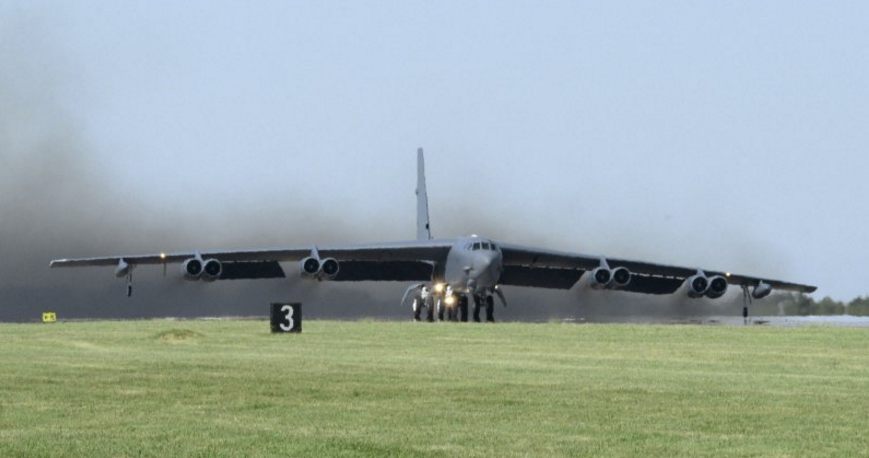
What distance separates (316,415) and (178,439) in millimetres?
2982

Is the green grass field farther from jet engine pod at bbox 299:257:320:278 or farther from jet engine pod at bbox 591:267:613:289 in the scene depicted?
jet engine pod at bbox 591:267:613:289

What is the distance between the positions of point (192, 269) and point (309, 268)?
7.06m

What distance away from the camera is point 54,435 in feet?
47.3

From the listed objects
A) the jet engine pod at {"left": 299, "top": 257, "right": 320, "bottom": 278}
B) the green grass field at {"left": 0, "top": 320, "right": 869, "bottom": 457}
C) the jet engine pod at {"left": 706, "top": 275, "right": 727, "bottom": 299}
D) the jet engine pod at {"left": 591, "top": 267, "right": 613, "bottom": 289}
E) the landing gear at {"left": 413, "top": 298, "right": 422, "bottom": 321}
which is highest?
the jet engine pod at {"left": 299, "top": 257, "right": 320, "bottom": 278}

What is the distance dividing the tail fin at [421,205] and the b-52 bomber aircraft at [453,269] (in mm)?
6539

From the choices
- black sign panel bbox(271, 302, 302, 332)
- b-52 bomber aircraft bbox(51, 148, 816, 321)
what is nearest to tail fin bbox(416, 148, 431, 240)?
b-52 bomber aircraft bbox(51, 148, 816, 321)

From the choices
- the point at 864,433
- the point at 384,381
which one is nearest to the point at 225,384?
the point at 384,381

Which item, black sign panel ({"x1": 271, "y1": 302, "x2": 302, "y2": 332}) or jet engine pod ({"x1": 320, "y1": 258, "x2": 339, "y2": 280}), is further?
jet engine pod ({"x1": 320, "y1": 258, "x2": 339, "y2": 280})

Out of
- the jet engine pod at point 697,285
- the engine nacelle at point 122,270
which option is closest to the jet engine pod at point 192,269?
the engine nacelle at point 122,270

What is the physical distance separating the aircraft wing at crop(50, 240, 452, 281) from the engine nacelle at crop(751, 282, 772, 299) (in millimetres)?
18578

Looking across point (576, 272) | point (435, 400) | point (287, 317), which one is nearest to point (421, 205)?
point (576, 272)

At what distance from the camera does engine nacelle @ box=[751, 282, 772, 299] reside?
76.1 metres

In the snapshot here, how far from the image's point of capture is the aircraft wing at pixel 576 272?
7644cm

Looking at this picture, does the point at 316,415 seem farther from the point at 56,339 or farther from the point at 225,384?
the point at 56,339
